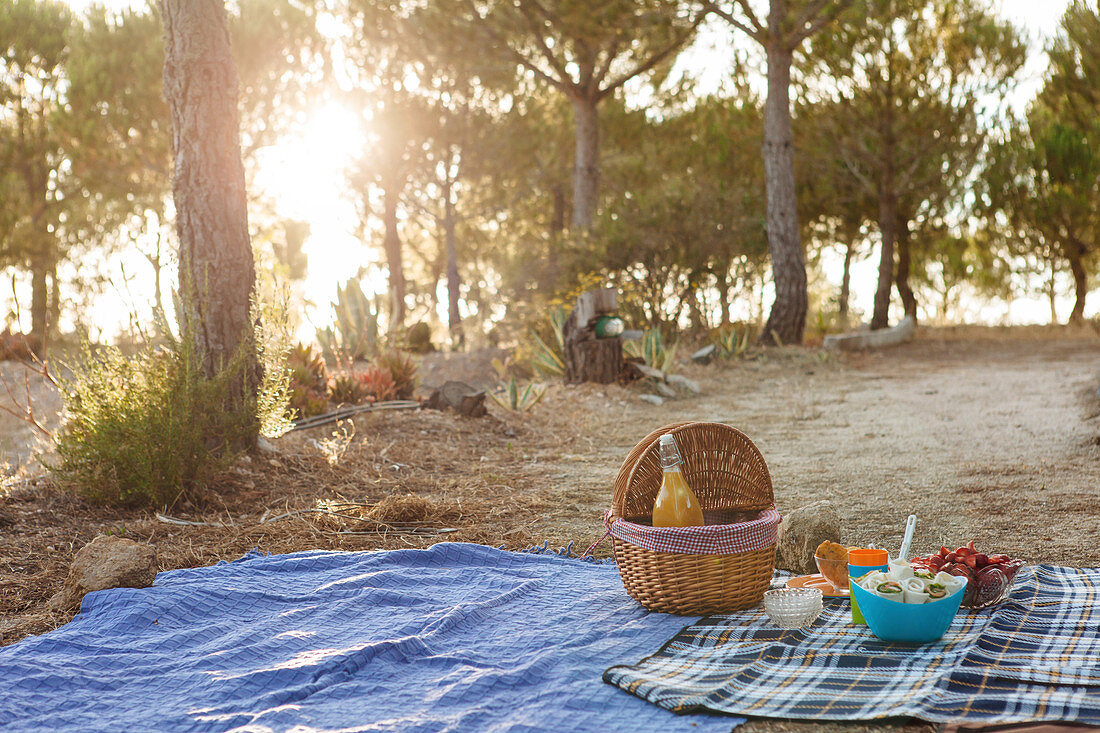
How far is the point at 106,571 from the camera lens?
2877mm

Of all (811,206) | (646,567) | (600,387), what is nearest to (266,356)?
(646,567)

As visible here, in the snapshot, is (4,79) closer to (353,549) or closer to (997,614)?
(353,549)

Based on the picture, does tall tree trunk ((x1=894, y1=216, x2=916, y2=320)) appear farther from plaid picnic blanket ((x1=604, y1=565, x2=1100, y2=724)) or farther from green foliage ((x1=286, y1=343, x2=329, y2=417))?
plaid picnic blanket ((x1=604, y1=565, x2=1100, y2=724))

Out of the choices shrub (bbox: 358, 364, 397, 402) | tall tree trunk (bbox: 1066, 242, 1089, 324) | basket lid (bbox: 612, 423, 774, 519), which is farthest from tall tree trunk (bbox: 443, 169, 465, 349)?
basket lid (bbox: 612, 423, 774, 519)

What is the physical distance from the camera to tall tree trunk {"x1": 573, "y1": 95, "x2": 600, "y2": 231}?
43.3 feet

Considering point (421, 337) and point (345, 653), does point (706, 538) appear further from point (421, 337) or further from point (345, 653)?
point (421, 337)

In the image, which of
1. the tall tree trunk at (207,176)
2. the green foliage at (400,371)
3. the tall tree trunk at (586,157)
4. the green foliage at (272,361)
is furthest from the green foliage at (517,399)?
the tall tree trunk at (586,157)

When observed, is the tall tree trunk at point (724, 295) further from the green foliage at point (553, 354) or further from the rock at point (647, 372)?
the rock at point (647, 372)

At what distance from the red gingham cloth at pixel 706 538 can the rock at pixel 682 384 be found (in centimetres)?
593

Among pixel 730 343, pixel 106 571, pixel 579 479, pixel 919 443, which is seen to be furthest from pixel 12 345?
pixel 919 443

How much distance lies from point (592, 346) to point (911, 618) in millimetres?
6421

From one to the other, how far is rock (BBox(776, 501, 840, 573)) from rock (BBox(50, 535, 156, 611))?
2.22 metres

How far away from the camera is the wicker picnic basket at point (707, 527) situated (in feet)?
8.46

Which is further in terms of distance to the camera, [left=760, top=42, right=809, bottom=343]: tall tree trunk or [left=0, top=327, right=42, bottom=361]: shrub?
[left=760, top=42, right=809, bottom=343]: tall tree trunk
